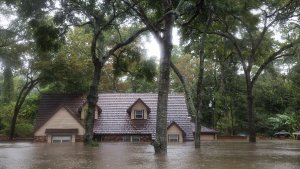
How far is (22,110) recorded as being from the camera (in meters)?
52.4

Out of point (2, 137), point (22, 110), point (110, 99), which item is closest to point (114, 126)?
point (110, 99)

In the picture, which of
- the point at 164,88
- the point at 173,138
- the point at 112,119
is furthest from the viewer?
the point at 112,119

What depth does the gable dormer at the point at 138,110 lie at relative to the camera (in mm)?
41062

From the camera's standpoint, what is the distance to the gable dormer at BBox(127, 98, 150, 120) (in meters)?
41.1

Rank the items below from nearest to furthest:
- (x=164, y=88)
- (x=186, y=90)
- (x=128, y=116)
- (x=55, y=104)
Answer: (x=164, y=88) < (x=186, y=90) < (x=128, y=116) < (x=55, y=104)

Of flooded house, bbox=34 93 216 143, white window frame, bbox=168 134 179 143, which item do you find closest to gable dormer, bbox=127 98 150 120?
flooded house, bbox=34 93 216 143

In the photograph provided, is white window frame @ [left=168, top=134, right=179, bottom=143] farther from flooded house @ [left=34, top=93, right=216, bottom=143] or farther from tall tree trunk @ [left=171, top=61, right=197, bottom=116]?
tall tree trunk @ [left=171, top=61, right=197, bottom=116]

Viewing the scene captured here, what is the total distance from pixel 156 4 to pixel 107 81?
34.6 meters

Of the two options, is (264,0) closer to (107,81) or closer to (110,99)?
(110,99)

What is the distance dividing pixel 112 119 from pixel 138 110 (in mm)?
2738

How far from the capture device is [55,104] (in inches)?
1681

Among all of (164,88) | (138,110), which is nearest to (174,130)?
(138,110)

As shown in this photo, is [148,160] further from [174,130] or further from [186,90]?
[174,130]

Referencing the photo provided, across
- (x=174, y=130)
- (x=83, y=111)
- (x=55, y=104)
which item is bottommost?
(x=174, y=130)
